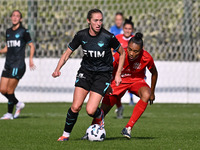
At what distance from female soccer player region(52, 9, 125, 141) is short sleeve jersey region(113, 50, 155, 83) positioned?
74cm

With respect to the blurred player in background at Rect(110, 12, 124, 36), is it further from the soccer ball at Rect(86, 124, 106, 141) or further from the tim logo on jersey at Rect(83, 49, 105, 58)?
the soccer ball at Rect(86, 124, 106, 141)

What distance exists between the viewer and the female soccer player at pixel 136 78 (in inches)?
311

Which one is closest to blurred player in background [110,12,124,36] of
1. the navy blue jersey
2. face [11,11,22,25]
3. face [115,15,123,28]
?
face [115,15,123,28]

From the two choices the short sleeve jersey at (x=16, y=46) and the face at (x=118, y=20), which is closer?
the short sleeve jersey at (x=16, y=46)

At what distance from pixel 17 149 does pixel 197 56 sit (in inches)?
394

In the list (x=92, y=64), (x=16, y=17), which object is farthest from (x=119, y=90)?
(x=16, y=17)

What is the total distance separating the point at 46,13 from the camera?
15633 millimetres

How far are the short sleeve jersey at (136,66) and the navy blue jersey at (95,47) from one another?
29.4 inches

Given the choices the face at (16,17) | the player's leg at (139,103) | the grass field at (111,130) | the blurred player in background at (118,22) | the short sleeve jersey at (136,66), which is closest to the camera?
the grass field at (111,130)

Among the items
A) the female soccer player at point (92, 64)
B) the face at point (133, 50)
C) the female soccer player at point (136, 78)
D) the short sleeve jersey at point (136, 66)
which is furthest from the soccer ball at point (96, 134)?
the face at point (133, 50)

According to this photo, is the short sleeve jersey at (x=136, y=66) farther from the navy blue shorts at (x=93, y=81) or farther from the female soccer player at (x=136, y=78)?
the navy blue shorts at (x=93, y=81)

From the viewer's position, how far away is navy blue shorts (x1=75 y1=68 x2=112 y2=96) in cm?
727

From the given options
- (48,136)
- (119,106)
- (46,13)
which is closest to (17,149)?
(48,136)

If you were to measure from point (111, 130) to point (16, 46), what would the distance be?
343 cm
